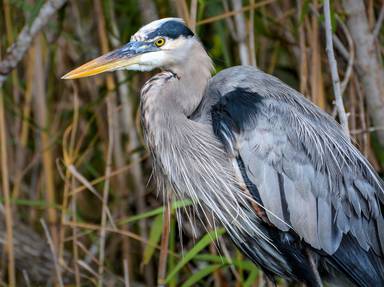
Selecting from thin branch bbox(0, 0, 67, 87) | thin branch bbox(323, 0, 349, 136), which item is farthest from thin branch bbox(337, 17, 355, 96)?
thin branch bbox(0, 0, 67, 87)

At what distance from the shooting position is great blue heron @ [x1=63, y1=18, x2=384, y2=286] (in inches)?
107

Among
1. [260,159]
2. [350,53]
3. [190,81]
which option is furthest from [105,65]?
[350,53]

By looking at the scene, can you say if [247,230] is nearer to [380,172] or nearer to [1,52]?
[380,172]

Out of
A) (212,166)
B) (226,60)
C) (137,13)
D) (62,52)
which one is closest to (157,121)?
(212,166)

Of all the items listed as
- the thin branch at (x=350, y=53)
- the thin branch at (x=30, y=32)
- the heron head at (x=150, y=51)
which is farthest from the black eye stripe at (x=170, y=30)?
the thin branch at (x=350, y=53)

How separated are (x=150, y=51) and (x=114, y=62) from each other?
119 millimetres

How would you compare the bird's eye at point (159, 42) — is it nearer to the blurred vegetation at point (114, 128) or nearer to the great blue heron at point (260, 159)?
the great blue heron at point (260, 159)

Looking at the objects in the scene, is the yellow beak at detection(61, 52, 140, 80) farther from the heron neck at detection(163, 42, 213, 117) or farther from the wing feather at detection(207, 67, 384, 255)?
the wing feather at detection(207, 67, 384, 255)

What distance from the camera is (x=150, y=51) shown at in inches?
109

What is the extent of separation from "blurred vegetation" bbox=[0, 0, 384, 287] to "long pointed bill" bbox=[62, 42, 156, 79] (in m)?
0.27

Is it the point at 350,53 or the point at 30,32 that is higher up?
the point at 30,32

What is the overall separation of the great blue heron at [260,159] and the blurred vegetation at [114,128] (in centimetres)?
16

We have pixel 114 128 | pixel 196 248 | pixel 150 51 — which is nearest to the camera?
pixel 150 51

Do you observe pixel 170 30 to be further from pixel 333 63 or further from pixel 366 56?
pixel 366 56
